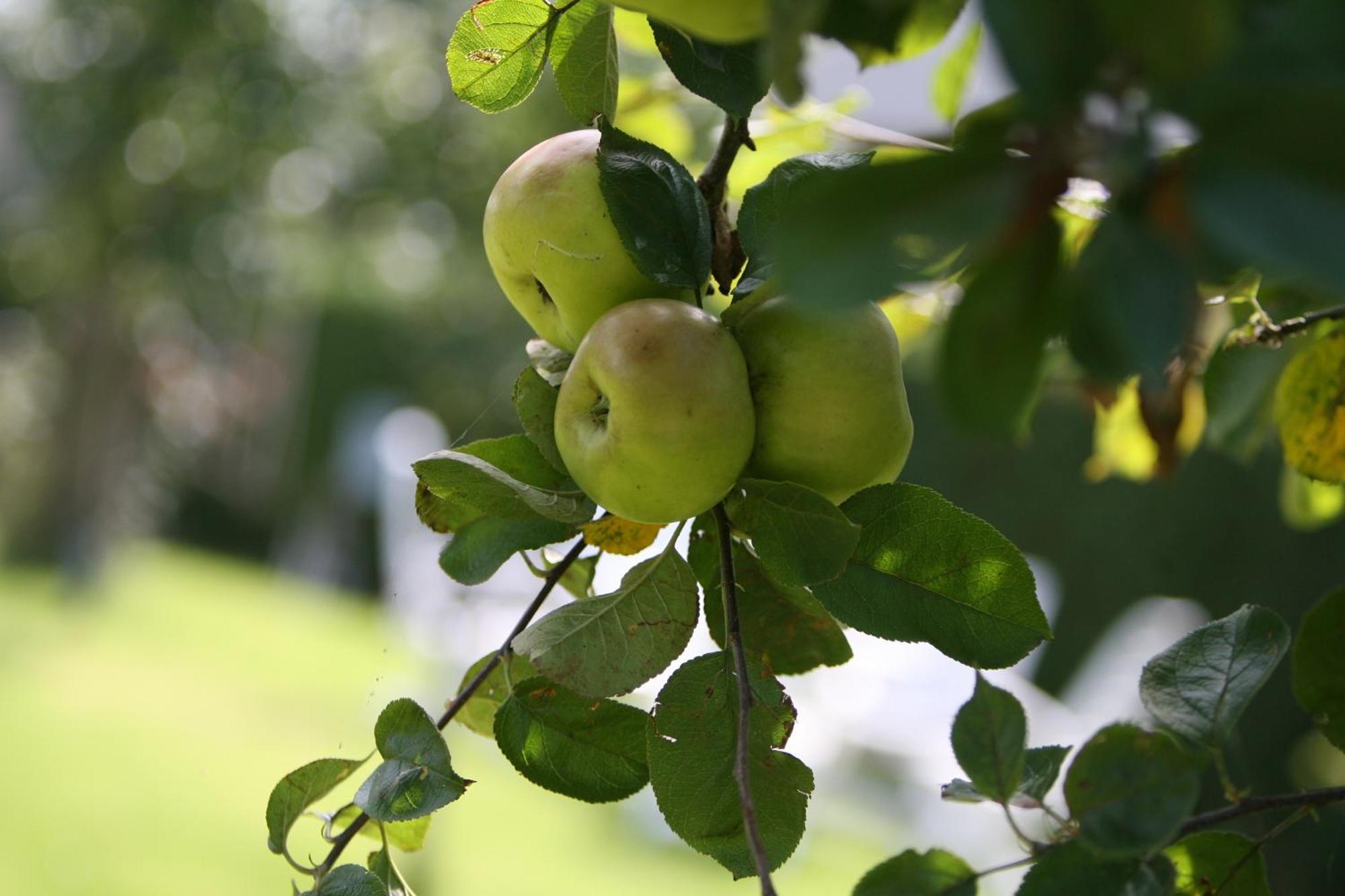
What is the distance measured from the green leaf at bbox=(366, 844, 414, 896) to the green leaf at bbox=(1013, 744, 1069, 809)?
0.74 ft

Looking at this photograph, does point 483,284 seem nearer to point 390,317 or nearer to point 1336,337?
point 390,317

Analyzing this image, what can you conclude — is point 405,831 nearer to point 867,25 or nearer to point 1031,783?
point 1031,783

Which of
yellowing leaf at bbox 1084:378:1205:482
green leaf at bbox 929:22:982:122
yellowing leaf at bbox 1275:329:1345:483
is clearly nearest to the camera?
yellowing leaf at bbox 1275:329:1345:483

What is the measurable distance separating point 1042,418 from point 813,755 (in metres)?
1.27

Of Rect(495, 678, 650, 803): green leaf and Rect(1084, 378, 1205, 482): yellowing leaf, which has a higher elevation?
Rect(495, 678, 650, 803): green leaf

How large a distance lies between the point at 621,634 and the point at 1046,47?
27 centimetres

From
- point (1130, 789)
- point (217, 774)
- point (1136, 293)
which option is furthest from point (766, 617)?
point (217, 774)

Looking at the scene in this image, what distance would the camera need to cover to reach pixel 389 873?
0.44m

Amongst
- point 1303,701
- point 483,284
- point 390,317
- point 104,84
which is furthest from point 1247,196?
point 390,317

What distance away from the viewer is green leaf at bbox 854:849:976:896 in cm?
35

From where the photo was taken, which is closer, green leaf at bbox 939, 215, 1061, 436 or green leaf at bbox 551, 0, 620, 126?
green leaf at bbox 939, 215, 1061, 436

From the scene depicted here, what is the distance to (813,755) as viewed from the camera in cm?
332

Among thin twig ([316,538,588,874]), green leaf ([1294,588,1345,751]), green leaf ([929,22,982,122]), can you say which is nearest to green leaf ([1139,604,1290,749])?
green leaf ([1294,588,1345,751])

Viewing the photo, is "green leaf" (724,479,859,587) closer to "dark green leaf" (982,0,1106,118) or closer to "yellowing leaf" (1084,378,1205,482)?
"dark green leaf" (982,0,1106,118)
